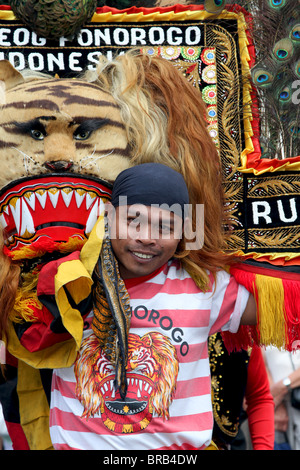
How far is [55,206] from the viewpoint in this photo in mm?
2527

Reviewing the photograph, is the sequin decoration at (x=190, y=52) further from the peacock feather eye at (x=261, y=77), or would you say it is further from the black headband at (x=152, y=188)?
the black headband at (x=152, y=188)

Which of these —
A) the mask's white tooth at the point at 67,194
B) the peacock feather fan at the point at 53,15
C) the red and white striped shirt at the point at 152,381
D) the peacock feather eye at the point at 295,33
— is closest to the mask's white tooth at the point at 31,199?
the mask's white tooth at the point at 67,194

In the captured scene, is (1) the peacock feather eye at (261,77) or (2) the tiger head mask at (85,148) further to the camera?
(1) the peacock feather eye at (261,77)

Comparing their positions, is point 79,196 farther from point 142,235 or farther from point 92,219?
point 142,235

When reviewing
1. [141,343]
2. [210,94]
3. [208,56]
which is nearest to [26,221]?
[141,343]

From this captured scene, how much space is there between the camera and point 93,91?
2.69 metres

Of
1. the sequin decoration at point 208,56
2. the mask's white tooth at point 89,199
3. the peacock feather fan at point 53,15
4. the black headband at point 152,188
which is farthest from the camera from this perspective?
the sequin decoration at point 208,56

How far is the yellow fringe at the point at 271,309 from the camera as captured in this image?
263 centimetres

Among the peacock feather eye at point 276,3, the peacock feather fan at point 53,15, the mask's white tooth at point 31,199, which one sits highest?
the peacock feather eye at point 276,3

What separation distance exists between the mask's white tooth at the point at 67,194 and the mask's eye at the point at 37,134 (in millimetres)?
230

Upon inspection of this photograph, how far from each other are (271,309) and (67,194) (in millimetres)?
871

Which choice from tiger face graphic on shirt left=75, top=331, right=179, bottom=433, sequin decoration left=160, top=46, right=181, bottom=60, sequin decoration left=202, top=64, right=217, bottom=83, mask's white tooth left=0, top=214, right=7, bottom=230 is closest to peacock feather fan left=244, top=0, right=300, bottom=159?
sequin decoration left=202, top=64, right=217, bottom=83

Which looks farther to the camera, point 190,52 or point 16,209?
point 190,52

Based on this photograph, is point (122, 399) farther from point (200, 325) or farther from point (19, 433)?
point (19, 433)
